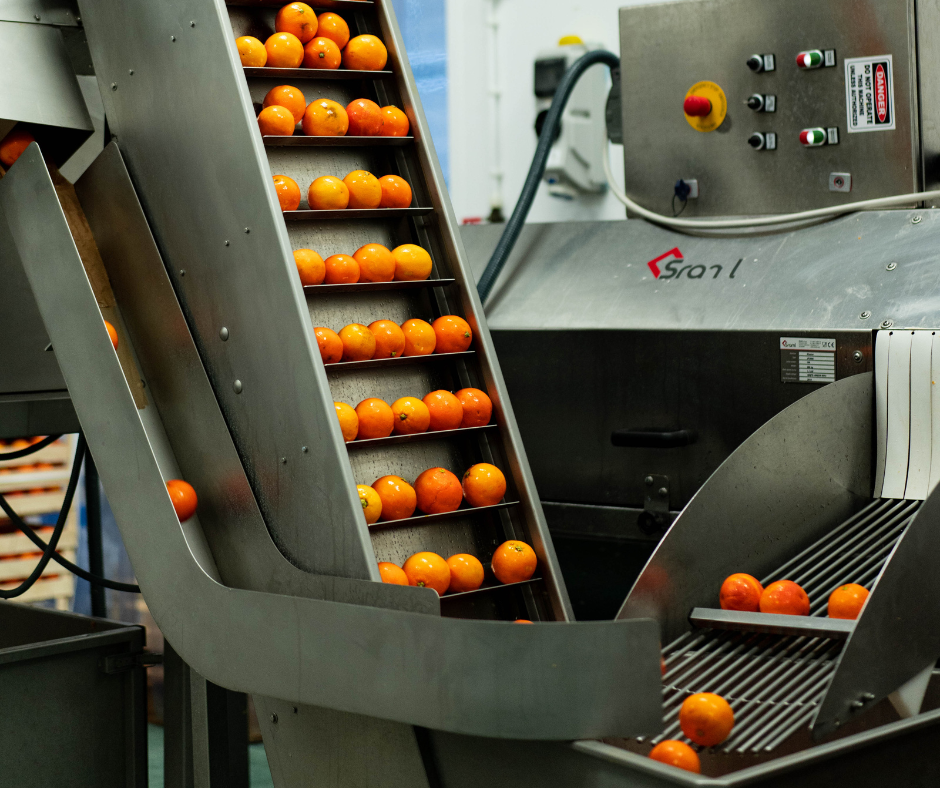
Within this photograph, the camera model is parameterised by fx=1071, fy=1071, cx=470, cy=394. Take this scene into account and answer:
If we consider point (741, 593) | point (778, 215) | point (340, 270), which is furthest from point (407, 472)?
point (778, 215)

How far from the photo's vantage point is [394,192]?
79.4 inches

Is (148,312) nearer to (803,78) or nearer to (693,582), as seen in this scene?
(693,582)

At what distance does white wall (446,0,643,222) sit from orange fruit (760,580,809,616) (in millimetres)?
2794

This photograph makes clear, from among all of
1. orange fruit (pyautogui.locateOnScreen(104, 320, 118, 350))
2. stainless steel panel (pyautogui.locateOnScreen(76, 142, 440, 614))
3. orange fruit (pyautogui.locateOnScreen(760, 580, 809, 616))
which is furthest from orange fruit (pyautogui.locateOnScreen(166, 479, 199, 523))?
orange fruit (pyautogui.locateOnScreen(760, 580, 809, 616))

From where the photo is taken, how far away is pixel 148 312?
6.58 ft

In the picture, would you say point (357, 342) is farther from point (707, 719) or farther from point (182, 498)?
point (707, 719)

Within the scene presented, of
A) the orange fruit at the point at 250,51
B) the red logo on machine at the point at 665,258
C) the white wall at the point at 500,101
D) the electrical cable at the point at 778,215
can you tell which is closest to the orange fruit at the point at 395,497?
the orange fruit at the point at 250,51

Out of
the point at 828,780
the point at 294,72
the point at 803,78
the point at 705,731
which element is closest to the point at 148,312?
the point at 294,72

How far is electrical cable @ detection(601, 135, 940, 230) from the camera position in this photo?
8.17ft

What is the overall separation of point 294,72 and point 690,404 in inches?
47.0

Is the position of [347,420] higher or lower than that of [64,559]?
higher

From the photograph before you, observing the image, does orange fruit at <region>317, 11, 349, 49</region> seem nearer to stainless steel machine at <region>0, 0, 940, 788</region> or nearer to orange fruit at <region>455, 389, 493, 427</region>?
stainless steel machine at <region>0, 0, 940, 788</region>

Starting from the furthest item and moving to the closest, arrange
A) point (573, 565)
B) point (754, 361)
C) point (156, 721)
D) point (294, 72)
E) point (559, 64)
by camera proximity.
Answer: point (559, 64) → point (156, 721) → point (573, 565) → point (754, 361) → point (294, 72)

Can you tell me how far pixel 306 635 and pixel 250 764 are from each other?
219cm
